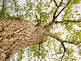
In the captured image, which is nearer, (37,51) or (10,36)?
(10,36)

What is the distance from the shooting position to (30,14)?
7.73 metres

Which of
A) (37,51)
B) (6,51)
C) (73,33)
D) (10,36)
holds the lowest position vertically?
(37,51)

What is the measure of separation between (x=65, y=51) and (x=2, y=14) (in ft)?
10.3

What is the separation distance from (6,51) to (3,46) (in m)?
0.14

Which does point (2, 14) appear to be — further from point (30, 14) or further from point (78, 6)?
point (78, 6)

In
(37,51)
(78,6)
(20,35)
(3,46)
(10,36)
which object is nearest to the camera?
(3,46)

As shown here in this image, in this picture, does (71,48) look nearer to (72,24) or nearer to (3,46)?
(72,24)

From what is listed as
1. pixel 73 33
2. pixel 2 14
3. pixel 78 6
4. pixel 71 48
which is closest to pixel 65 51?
pixel 71 48

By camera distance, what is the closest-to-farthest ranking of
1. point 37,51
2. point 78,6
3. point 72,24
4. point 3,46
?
1. point 3,46
2. point 78,6
3. point 72,24
4. point 37,51

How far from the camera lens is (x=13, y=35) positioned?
4.23 metres

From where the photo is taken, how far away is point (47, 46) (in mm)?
8148

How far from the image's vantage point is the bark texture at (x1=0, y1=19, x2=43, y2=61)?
391 centimetres

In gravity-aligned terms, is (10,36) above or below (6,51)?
above

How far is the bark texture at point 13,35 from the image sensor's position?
3906 millimetres
